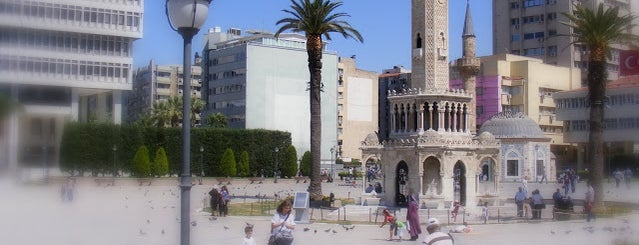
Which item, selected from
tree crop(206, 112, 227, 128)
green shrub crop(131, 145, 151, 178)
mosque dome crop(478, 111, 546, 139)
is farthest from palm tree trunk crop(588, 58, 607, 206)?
tree crop(206, 112, 227, 128)

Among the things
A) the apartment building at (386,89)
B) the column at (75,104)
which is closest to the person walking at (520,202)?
the column at (75,104)

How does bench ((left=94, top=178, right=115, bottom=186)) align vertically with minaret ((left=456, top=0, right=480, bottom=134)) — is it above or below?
below

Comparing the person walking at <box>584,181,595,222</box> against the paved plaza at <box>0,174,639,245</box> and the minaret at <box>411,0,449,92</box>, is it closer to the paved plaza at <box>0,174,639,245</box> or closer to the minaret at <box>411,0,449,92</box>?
the paved plaza at <box>0,174,639,245</box>

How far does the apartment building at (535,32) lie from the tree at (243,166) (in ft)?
148

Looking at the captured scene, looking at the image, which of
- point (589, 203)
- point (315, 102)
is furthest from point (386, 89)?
point (589, 203)

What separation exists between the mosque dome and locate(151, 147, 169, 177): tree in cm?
3255

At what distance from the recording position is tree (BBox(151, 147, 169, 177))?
69062 mm

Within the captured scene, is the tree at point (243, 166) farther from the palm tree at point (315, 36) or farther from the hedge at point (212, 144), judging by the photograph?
the palm tree at point (315, 36)

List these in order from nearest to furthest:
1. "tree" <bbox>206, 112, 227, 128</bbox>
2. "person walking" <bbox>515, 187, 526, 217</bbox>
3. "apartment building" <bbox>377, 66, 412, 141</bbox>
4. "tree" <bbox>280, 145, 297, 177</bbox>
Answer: "person walking" <bbox>515, 187, 526, 217</bbox>, "tree" <bbox>280, 145, 297, 177</bbox>, "tree" <bbox>206, 112, 227, 128</bbox>, "apartment building" <bbox>377, 66, 412, 141</bbox>

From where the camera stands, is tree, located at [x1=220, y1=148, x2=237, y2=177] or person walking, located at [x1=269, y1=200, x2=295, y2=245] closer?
person walking, located at [x1=269, y1=200, x2=295, y2=245]

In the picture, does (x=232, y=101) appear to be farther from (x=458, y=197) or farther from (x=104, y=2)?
(x=104, y=2)

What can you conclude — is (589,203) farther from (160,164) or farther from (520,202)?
(160,164)

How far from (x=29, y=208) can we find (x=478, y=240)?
65.8ft

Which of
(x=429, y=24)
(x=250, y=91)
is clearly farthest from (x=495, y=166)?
(x=250, y=91)
